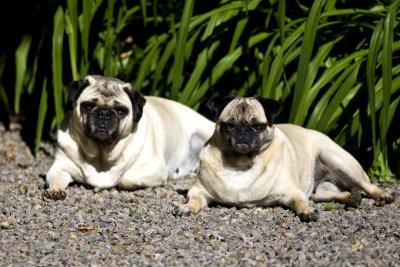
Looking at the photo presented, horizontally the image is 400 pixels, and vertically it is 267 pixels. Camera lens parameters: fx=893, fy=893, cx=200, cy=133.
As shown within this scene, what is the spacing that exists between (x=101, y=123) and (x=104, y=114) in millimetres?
64

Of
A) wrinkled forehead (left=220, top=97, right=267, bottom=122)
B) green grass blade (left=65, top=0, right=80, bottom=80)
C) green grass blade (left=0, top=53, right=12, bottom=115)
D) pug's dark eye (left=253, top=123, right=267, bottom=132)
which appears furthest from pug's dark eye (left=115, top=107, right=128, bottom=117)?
green grass blade (left=0, top=53, right=12, bottom=115)

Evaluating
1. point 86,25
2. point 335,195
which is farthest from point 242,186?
point 86,25

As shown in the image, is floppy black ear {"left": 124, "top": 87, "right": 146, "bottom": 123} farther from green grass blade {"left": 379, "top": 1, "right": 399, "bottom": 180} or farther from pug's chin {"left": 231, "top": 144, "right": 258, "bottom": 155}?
green grass blade {"left": 379, "top": 1, "right": 399, "bottom": 180}

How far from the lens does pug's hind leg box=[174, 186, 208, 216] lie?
5363 mm

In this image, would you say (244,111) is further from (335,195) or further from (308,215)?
(335,195)

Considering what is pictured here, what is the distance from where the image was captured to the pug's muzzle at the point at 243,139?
5.33m

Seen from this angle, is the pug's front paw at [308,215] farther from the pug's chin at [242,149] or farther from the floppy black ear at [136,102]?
the floppy black ear at [136,102]

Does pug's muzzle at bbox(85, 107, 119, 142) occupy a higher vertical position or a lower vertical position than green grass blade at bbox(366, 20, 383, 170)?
lower

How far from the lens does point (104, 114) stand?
5.85 m

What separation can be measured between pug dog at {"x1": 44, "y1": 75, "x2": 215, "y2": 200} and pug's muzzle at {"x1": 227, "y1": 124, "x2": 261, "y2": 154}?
0.95 metres

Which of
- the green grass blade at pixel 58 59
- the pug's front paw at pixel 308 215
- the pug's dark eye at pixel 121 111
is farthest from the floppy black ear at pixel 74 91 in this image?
the pug's front paw at pixel 308 215

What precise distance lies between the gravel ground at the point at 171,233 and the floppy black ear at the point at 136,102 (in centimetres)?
54

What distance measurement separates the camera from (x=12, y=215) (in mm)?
5336

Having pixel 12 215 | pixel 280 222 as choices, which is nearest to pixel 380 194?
pixel 280 222
